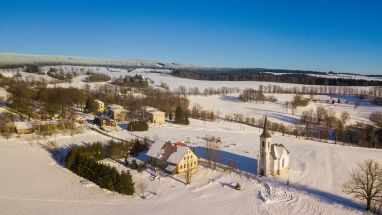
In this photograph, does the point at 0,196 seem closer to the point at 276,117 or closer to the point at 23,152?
the point at 23,152

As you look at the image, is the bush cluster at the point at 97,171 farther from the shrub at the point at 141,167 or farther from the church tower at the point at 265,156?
the church tower at the point at 265,156

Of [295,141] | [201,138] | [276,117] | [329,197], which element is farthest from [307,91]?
[329,197]

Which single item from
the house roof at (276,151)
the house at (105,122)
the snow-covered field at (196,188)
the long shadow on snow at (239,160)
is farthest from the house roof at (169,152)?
the house at (105,122)

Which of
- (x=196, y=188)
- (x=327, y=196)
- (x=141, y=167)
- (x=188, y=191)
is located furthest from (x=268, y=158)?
(x=141, y=167)

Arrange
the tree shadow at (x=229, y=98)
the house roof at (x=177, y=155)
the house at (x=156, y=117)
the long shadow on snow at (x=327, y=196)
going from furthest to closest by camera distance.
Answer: the tree shadow at (x=229, y=98) → the house at (x=156, y=117) → the house roof at (x=177, y=155) → the long shadow on snow at (x=327, y=196)

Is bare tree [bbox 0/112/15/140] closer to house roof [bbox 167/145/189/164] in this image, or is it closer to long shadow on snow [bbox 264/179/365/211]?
house roof [bbox 167/145/189/164]

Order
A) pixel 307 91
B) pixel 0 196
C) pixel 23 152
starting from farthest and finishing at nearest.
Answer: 1. pixel 307 91
2. pixel 23 152
3. pixel 0 196

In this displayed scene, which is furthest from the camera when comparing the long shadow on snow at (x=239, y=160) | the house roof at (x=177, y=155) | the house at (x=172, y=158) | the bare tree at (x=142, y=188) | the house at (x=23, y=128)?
the house at (x=23, y=128)
